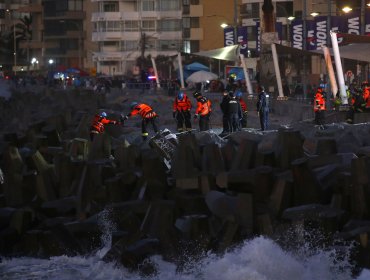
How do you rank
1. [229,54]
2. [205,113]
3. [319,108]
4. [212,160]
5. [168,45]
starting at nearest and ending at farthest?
1. [212,160]
2. [319,108]
3. [205,113]
4. [229,54]
5. [168,45]

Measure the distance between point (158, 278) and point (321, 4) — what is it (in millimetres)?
58932

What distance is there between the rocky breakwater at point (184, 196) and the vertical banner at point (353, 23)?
1442 centimetres

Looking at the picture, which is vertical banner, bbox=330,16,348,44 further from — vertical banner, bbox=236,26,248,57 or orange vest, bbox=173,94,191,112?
vertical banner, bbox=236,26,248,57

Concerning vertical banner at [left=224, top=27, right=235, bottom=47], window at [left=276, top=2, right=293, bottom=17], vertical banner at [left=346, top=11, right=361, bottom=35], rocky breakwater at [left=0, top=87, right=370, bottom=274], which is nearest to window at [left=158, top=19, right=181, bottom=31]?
window at [left=276, top=2, right=293, bottom=17]

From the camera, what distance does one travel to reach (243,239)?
13055 millimetres

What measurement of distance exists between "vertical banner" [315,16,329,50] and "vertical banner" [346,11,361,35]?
2.51 feet

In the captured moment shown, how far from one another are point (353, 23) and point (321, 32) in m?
1.22

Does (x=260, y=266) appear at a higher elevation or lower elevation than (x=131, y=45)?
lower

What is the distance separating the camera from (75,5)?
375 ft

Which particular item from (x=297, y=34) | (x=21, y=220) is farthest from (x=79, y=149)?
(x=297, y=34)

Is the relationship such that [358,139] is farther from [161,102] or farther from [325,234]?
[161,102]

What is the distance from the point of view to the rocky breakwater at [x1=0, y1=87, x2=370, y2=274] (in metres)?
13.0

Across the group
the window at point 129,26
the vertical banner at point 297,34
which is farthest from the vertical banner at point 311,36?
the window at point 129,26

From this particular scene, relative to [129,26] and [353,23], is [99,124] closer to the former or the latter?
[353,23]
